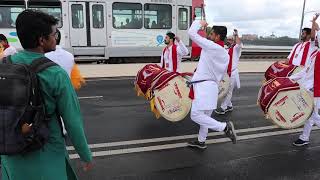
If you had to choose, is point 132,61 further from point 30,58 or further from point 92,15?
point 30,58

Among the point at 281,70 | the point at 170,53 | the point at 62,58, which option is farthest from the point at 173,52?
the point at 62,58

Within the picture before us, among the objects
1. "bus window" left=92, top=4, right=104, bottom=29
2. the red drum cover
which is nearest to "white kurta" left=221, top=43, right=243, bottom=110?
the red drum cover

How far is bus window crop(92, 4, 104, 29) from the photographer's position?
19453 millimetres

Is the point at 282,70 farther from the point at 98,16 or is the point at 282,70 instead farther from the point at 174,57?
the point at 98,16

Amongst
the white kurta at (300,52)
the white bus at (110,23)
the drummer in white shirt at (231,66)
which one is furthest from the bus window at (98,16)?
the white kurta at (300,52)

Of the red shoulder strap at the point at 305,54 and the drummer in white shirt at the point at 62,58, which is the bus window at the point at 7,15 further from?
the red shoulder strap at the point at 305,54

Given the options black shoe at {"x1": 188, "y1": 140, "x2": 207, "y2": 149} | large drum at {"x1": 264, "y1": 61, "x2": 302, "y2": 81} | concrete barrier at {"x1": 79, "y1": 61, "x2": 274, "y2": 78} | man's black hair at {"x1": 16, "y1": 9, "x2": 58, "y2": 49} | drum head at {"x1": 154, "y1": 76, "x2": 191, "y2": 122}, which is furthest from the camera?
concrete barrier at {"x1": 79, "y1": 61, "x2": 274, "y2": 78}

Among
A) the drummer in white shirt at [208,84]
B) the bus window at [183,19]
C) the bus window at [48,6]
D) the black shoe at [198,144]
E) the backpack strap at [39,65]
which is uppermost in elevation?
the bus window at [48,6]

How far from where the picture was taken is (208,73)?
235 inches

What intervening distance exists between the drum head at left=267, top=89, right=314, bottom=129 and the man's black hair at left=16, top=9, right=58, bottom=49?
459cm

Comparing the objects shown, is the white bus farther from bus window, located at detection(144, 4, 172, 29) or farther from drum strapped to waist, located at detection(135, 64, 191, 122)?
drum strapped to waist, located at detection(135, 64, 191, 122)

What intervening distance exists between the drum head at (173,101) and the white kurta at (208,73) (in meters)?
1.01

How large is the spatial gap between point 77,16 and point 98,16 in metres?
0.97

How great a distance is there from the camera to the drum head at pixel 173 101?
23.1 feet
